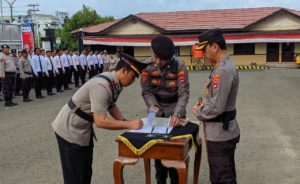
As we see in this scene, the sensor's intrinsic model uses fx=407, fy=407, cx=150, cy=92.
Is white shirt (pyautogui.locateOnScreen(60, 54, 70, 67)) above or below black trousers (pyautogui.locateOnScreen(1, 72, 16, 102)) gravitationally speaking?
above

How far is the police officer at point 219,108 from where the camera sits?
349 cm

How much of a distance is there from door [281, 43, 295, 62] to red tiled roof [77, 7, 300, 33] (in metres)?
2.45

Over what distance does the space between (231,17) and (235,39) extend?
138 inches

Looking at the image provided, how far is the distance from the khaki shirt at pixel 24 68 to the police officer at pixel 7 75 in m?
0.61

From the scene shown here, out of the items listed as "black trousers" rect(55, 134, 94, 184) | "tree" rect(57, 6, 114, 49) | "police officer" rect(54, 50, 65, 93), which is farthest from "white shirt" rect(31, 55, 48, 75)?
"tree" rect(57, 6, 114, 49)

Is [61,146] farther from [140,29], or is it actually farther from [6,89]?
[140,29]

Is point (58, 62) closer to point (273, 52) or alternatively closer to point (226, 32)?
point (226, 32)

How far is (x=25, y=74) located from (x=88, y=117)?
38.0 feet

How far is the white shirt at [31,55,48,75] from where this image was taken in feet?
50.3

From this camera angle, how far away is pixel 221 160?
3639mm

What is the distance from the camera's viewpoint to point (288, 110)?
10.7 meters

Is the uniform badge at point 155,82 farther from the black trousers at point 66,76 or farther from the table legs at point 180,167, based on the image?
the black trousers at point 66,76

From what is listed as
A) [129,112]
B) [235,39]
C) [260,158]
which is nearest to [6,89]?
[129,112]

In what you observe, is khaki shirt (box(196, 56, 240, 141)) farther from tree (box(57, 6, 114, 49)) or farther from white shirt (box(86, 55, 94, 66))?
tree (box(57, 6, 114, 49))
